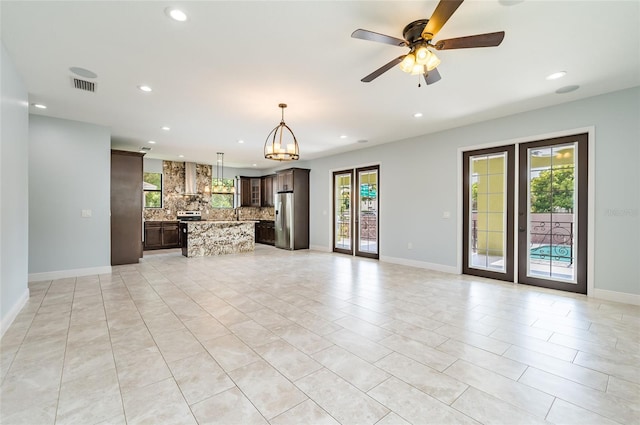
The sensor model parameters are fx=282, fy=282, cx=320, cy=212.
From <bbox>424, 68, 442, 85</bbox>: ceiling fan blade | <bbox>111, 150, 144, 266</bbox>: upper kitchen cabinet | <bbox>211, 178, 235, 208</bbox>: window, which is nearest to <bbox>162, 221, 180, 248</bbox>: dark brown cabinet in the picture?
<bbox>211, 178, 235, 208</bbox>: window

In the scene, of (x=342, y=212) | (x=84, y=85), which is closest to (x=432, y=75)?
(x=84, y=85)

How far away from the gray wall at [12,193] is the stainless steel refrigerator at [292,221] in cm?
591

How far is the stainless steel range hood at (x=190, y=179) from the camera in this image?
9578mm

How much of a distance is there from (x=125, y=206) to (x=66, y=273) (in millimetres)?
1693

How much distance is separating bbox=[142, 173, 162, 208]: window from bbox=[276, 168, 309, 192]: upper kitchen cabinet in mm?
3953

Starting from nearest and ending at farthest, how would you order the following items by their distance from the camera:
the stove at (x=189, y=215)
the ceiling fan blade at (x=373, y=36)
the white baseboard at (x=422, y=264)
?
the ceiling fan blade at (x=373, y=36) → the white baseboard at (x=422, y=264) → the stove at (x=189, y=215)

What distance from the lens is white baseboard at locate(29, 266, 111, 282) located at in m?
4.76

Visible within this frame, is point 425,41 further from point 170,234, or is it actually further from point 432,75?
point 170,234

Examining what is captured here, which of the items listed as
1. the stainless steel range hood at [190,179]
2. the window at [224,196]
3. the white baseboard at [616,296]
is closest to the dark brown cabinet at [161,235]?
the stainless steel range hood at [190,179]

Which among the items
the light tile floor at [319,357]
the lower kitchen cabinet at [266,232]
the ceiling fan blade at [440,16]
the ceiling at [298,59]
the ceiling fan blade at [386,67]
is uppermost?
the ceiling at [298,59]

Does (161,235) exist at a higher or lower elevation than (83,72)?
lower

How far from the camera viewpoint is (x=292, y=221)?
879 cm

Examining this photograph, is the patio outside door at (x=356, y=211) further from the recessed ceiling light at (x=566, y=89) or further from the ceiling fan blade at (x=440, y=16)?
the ceiling fan blade at (x=440, y=16)

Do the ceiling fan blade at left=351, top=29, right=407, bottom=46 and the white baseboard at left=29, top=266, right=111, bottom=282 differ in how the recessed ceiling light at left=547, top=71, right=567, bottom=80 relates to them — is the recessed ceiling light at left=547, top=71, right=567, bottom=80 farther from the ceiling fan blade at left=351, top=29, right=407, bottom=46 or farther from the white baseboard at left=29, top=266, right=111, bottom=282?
the white baseboard at left=29, top=266, right=111, bottom=282
